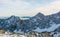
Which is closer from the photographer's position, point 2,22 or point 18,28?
point 18,28

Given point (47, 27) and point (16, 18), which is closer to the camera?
point (47, 27)

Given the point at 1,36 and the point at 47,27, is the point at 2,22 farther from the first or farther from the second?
the point at 1,36

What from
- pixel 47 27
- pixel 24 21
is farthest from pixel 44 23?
pixel 24 21

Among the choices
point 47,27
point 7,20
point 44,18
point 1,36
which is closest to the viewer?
point 1,36

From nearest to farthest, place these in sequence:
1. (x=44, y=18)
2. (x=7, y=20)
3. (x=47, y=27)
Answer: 1. (x=47, y=27)
2. (x=44, y=18)
3. (x=7, y=20)

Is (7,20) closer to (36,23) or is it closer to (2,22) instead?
(2,22)

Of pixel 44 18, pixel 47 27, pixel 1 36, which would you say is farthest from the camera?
pixel 44 18

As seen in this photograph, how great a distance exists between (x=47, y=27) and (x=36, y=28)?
6938 mm

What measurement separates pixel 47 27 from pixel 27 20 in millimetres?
20131

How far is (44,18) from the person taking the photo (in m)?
167

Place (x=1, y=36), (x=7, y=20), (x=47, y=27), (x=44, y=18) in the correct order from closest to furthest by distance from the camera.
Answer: (x=1, y=36) → (x=47, y=27) → (x=44, y=18) → (x=7, y=20)

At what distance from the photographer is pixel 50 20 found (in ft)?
538

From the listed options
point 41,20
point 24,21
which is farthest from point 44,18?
point 24,21

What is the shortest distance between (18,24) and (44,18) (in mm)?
17522
